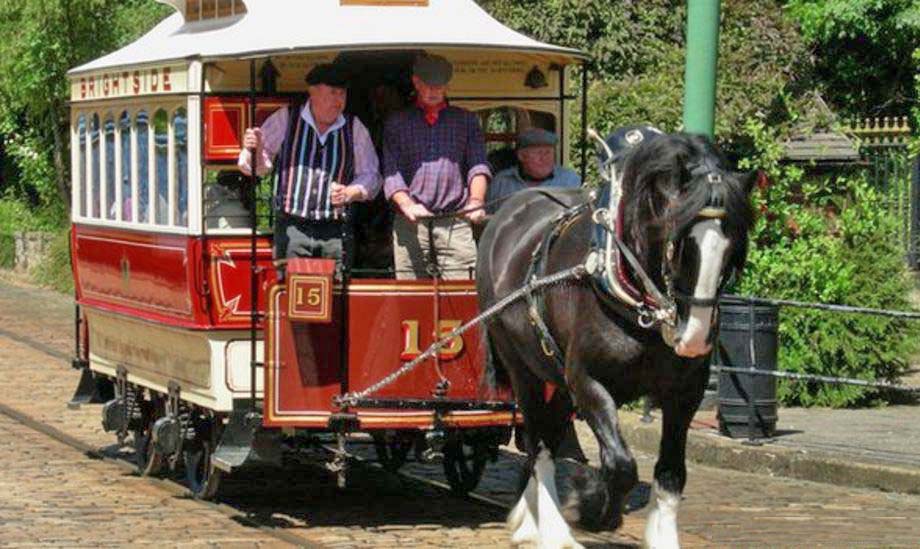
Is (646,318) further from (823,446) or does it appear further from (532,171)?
(823,446)

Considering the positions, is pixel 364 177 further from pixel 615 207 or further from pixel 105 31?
pixel 105 31

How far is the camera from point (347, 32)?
1160 cm

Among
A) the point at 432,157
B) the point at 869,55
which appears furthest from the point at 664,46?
the point at 432,157

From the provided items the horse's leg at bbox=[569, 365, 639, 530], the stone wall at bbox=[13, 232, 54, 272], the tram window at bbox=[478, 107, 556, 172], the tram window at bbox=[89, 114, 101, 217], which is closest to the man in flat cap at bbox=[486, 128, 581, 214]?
the tram window at bbox=[478, 107, 556, 172]

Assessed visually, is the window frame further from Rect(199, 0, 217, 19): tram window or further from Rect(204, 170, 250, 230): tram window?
Rect(199, 0, 217, 19): tram window

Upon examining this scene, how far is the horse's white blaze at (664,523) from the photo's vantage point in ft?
30.9

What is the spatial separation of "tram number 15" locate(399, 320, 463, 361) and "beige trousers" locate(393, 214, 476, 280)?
299 millimetres

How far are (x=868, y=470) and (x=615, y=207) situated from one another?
439cm

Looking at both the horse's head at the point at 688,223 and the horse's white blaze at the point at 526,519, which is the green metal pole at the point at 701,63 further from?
the horse's head at the point at 688,223

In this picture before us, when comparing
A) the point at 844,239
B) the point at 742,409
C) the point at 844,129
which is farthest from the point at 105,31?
the point at 742,409

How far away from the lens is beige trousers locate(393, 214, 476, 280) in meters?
11.7

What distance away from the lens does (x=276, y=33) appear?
11633mm

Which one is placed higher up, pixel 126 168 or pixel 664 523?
pixel 126 168

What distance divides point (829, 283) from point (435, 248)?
569 cm
